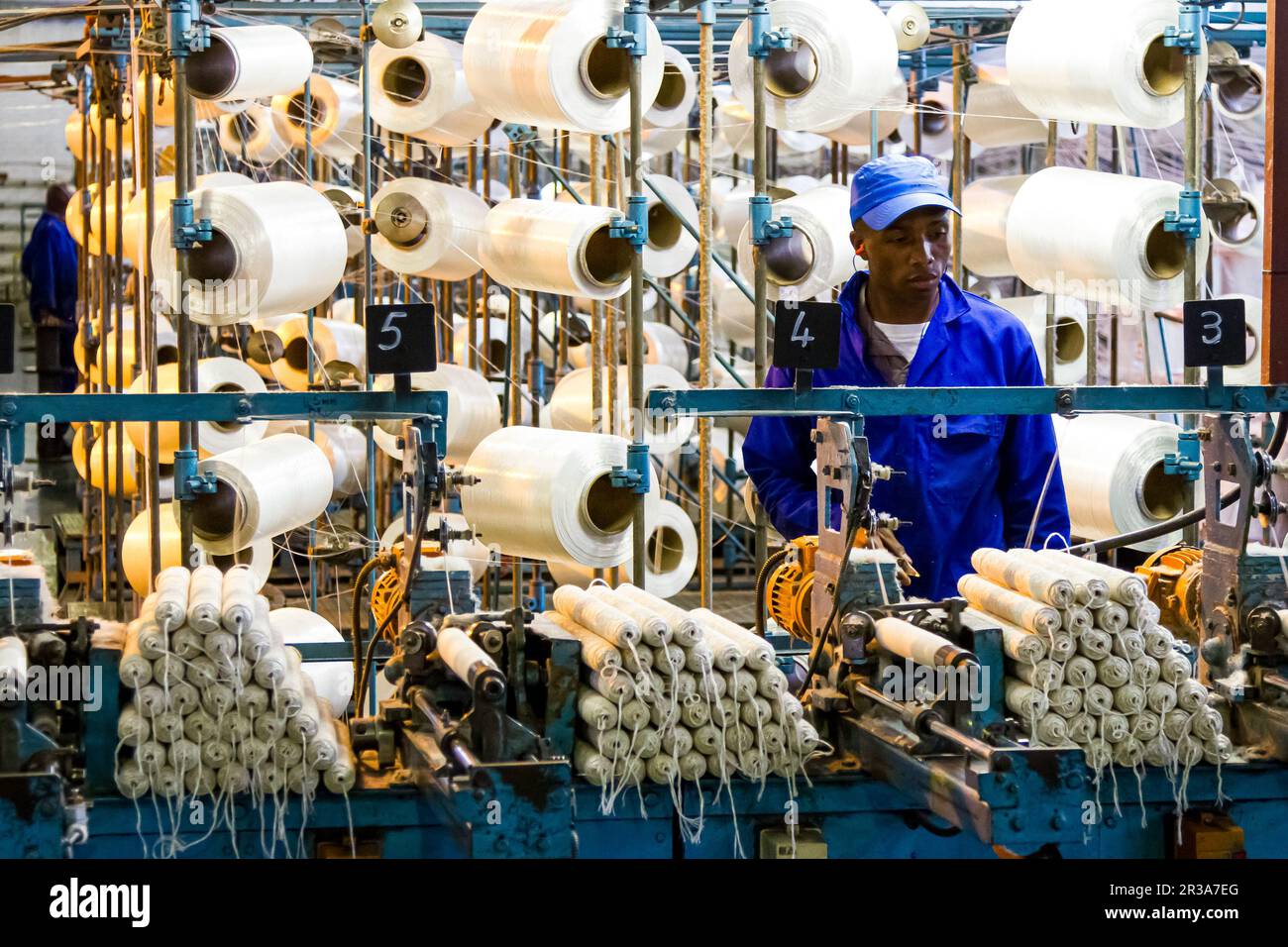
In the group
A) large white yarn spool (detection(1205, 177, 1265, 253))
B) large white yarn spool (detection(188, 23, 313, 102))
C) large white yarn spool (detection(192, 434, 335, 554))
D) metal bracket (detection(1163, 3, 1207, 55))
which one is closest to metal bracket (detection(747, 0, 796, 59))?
metal bracket (detection(1163, 3, 1207, 55))

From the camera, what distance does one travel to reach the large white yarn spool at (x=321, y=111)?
7.62 metres

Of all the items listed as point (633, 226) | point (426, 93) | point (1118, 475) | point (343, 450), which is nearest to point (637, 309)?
point (633, 226)

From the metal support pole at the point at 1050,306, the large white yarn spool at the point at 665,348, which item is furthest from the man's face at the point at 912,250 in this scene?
the large white yarn spool at the point at 665,348

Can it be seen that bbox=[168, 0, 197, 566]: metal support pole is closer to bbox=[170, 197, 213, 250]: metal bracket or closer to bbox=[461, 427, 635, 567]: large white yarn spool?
bbox=[170, 197, 213, 250]: metal bracket

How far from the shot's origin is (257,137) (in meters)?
8.23

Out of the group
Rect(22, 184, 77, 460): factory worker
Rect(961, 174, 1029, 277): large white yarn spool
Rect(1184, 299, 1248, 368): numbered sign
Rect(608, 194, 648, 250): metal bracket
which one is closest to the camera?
Rect(1184, 299, 1248, 368): numbered sign

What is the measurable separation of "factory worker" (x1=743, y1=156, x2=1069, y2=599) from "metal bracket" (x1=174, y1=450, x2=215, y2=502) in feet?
5.27

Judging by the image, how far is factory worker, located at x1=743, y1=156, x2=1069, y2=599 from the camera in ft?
12.5

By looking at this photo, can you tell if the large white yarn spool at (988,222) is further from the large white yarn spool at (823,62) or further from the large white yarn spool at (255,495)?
the large white yarn spool at (255,495)

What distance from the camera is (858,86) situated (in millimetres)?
5469

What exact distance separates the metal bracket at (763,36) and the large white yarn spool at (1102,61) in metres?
0.69

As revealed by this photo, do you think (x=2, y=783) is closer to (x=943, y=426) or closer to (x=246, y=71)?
(x=943, y=426)

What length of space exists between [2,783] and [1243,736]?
77.5 inches

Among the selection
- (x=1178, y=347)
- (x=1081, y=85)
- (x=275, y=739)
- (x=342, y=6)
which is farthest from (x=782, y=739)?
(x=1178, y=347)
